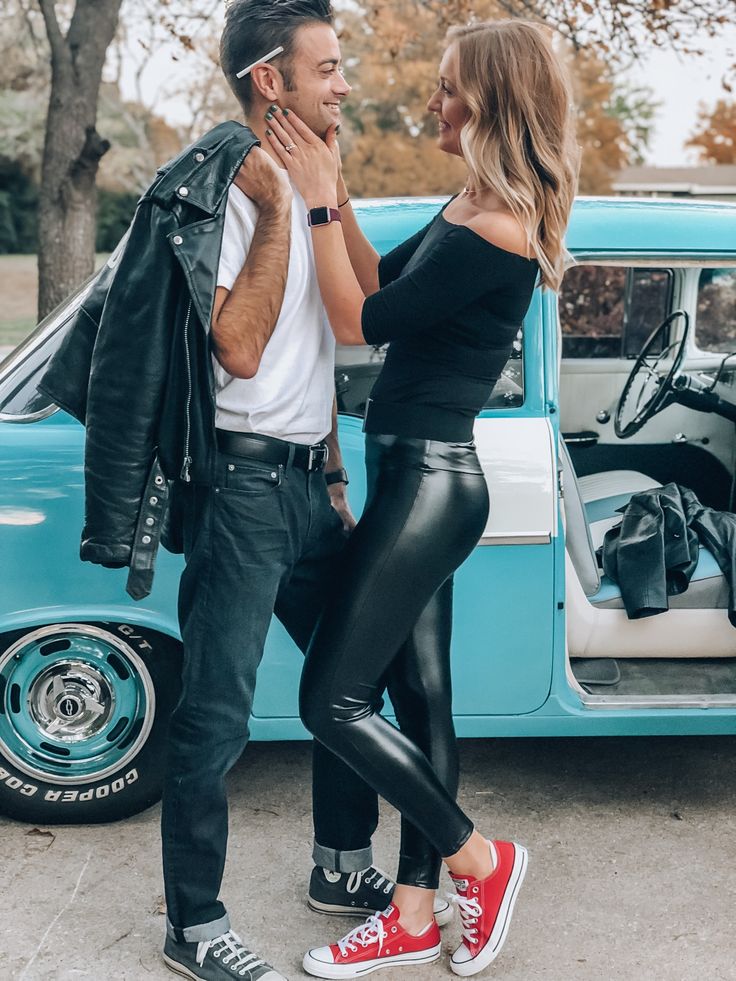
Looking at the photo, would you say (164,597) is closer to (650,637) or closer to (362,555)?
(362,555)

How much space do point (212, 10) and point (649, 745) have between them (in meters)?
7.61

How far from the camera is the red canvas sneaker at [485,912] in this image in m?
2.71

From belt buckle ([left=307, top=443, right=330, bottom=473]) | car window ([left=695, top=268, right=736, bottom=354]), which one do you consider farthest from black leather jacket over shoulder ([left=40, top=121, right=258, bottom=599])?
car window ([left=695, top=268, right=736, bottom=354])

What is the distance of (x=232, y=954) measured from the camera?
2.63 m

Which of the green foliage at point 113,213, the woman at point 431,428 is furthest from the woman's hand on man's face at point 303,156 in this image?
the green foliage at point 113,213

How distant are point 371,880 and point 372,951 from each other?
0.87ft

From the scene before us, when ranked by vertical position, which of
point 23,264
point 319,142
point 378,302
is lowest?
point 23,264

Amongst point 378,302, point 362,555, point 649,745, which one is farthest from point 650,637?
point 378,302

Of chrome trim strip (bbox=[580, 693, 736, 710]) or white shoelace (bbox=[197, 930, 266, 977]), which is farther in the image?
chrome trim strip (bbox=[580, 693, 736, 710])

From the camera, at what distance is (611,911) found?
119 inches

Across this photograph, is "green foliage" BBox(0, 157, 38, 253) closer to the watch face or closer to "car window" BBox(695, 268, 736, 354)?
"car window" BBox(695, 268, 736, 354)

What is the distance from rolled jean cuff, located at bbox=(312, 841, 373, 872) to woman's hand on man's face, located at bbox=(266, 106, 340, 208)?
1.57m

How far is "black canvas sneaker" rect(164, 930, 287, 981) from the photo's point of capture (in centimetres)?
261

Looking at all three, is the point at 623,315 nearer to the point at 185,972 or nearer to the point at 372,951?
the point at 372,951
